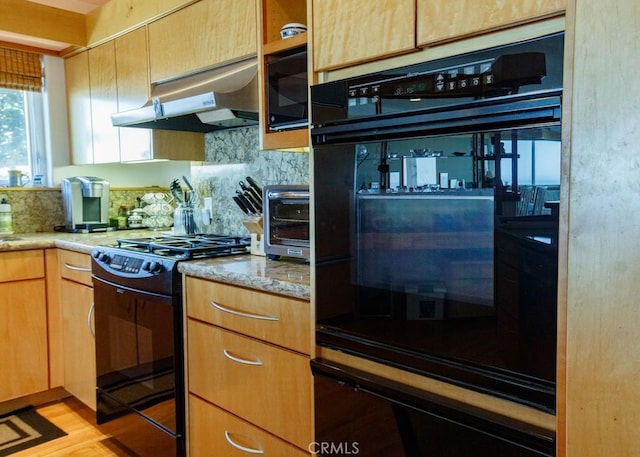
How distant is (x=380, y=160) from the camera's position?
1.15m

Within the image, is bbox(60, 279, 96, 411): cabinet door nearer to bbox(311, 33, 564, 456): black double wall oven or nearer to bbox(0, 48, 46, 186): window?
bbox(0, 48, 46, 186): window

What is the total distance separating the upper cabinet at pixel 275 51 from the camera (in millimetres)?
1641

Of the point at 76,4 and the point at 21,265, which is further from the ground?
the point at 76,4

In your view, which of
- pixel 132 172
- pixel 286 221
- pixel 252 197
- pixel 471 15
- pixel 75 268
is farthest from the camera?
pixel 132 172

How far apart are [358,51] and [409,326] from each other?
0.67m

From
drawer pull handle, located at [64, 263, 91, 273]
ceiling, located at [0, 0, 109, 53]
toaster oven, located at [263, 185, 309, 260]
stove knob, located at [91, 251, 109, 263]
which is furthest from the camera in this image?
ceiling, located at [0, 0, 109, 53]

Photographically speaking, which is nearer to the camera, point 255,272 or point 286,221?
point 255,272

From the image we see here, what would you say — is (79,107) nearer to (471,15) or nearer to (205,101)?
(205,101)

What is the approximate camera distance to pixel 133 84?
2.58 m

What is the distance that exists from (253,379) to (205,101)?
105 cm

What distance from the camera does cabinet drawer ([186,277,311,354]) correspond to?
1.44 metres

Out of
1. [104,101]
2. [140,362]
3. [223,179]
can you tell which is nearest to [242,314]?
[140,362]

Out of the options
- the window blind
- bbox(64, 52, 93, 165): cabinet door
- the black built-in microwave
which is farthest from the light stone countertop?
the window blind

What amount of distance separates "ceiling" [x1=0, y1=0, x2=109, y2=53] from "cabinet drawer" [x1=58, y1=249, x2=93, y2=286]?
128 centimetres
